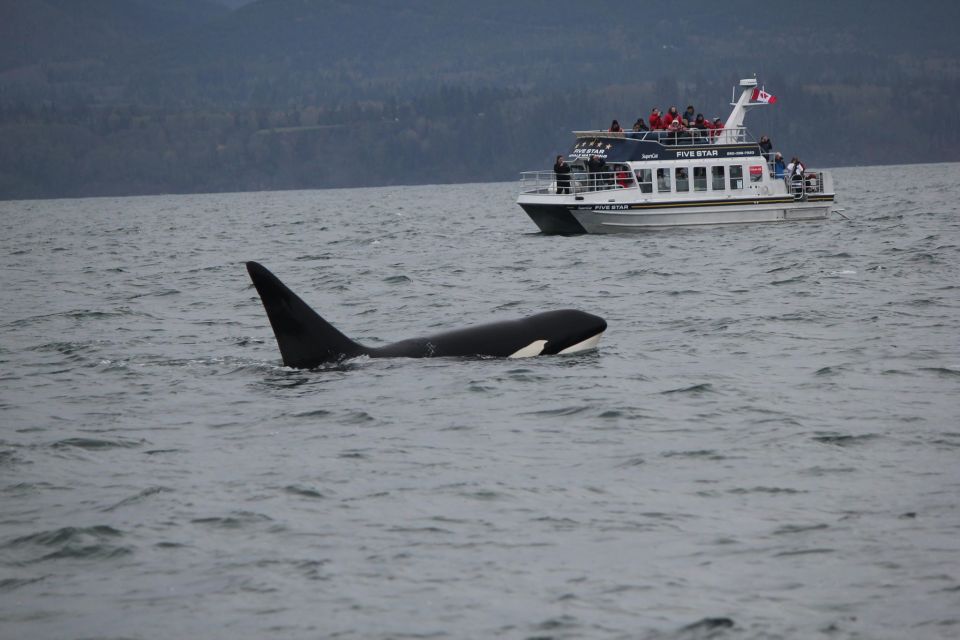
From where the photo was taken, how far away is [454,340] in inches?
743

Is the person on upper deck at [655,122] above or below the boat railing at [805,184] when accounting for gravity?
above

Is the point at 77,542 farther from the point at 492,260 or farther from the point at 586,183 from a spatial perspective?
the point at 586,183

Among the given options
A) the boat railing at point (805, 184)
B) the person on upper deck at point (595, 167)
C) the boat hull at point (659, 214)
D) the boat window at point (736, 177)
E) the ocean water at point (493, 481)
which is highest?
the person on upper deck at point (595, 167)

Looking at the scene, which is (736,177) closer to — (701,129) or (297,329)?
(701,129)

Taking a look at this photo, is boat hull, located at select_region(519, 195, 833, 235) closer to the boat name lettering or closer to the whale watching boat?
the whale watching boat

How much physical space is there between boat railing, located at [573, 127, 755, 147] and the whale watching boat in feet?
0.13

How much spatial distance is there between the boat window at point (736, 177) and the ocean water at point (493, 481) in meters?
24.9

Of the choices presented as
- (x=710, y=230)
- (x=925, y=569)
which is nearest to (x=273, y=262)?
(x=710, y=230)

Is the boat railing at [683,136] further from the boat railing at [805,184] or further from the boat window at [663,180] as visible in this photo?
the boat railing at [805,184]

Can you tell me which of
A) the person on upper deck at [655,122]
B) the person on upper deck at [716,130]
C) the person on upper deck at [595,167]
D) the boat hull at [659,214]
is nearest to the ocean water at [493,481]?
the boat hull at [659,214]

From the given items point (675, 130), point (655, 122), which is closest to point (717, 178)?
point (675, 130)

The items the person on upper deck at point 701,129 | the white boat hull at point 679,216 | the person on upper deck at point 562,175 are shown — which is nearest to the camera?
the white boat hull at point 679,216

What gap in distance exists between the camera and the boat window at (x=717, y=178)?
51219mm

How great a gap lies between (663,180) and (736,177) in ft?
9.83
